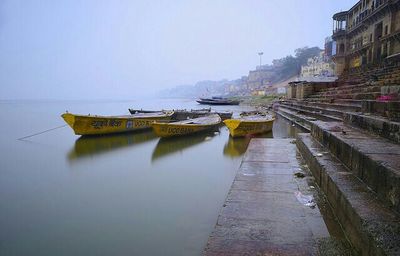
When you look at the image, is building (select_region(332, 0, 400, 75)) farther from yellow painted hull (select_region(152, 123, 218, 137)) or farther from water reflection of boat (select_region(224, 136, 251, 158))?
yellow painted hull (select_region(152, 123, 218, 137))

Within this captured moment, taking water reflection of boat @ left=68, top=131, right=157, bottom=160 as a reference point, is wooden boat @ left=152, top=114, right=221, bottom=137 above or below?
above

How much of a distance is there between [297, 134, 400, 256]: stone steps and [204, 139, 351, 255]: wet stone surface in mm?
176

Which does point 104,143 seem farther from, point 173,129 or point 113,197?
point 113,197

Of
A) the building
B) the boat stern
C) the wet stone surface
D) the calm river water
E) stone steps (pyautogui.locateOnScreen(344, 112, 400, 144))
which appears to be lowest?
the calm river water

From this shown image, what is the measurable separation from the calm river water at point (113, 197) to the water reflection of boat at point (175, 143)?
42 mm

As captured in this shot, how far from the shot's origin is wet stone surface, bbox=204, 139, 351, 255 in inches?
106

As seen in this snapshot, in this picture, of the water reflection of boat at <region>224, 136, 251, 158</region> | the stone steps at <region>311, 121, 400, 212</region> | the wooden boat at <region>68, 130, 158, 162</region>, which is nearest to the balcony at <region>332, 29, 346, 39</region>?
the water reflection of boat at <region>224, 136, 251, 158</region>

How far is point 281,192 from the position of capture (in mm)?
4184

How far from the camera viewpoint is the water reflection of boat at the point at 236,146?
1041 cm

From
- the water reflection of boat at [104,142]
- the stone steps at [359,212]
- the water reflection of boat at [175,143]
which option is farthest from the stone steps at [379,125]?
the water reflection of boat at [104,142]

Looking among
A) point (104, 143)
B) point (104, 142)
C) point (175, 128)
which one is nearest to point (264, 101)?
point (175, 128)

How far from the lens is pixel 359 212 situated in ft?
8.35

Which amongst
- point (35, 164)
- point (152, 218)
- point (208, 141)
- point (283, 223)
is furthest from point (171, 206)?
point (208, 141)

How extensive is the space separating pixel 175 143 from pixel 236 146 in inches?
105
